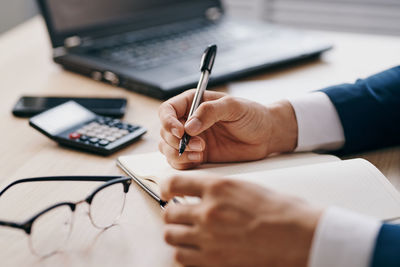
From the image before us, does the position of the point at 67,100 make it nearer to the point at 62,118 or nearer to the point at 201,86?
the point at 62,118

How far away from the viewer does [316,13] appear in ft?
7.16

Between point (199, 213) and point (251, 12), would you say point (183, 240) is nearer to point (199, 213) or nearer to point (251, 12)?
point (199, 213)

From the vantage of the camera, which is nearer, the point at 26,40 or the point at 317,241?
the point at 317,241

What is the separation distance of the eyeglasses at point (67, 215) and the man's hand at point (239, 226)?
0.33 ft

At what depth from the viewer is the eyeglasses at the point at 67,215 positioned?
479mm

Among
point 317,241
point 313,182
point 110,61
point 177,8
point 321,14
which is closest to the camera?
point 317,241

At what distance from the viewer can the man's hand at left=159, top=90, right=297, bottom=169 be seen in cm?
61

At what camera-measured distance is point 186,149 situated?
24.2 inches

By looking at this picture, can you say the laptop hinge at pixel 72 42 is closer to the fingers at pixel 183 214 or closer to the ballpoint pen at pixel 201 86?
the ballpoint pen at pixel 201 86

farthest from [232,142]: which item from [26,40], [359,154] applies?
[26,40]

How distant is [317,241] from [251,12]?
2013 millimetres

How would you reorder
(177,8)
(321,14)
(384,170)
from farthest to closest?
1. (321,14)
2. (177,8)
3. (384,170)

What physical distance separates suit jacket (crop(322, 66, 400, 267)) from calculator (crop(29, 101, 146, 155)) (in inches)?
13.7

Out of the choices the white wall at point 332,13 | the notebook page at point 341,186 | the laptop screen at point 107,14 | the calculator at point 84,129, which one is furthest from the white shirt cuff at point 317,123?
the white wall at point 332,13
